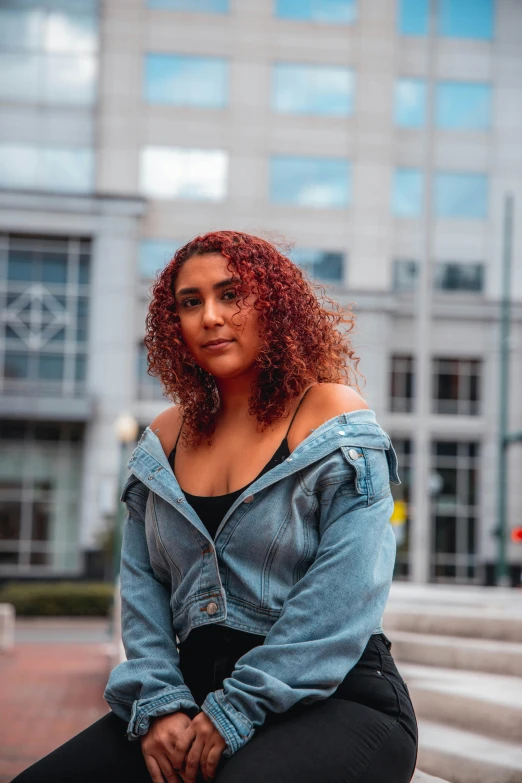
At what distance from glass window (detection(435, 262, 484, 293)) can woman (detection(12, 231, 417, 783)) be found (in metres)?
28.6

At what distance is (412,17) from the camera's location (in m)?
30.8

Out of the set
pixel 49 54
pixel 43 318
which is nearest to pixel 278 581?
pixel 43 318

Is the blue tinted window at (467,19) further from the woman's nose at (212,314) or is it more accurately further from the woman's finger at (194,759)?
the woman's finger at (194,759)

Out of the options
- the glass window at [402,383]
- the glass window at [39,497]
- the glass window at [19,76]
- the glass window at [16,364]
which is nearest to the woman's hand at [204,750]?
the glass window at [16,364]

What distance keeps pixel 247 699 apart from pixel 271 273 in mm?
968

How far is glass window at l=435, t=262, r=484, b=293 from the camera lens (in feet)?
99.9

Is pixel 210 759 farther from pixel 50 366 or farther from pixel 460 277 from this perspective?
pixel 460 277

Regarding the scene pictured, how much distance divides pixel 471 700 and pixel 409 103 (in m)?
29.0

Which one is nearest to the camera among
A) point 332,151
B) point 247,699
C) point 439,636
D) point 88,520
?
point 247,699

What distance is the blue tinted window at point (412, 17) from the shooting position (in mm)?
30719

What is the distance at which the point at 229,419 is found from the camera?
244 cm

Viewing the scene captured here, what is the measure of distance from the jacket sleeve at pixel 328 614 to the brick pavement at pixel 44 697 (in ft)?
15.7

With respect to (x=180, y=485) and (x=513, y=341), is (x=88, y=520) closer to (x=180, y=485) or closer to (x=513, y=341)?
(x=513, y=341)

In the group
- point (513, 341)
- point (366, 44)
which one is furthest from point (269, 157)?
point (513, 341)
